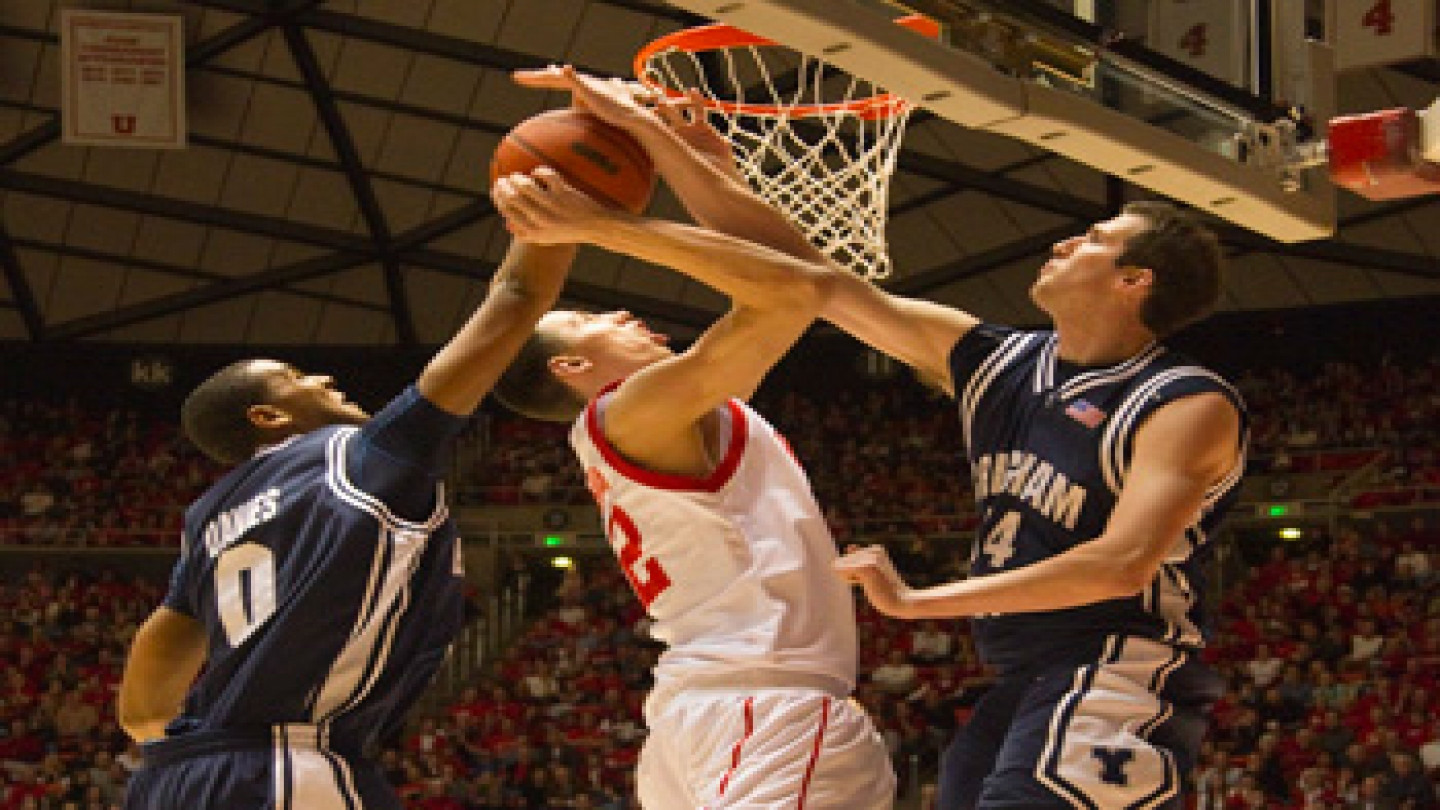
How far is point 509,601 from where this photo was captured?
2411 centimetres

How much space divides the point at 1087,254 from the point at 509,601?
66.8 ft

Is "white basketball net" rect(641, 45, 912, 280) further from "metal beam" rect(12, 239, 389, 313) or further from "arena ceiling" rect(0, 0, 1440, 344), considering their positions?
"metal beam" rect(12, 239, 389, 313)

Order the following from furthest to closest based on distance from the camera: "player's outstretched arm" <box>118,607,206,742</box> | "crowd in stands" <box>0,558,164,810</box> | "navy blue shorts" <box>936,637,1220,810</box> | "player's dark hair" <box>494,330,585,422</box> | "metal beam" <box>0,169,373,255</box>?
"metal beam" <box>0,169,373,255</box> → "crowd in stands" <box>0,558,164,810</box> → "player's dark hair" <box>494,330,585,422</box> → "player's outstretched arm" <box>118,607,206,742</box> → "navy blue shorts" <box>936,637,1220,810</box>

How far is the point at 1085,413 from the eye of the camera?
3.98 m

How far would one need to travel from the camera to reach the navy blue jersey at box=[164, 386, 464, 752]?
4.20m

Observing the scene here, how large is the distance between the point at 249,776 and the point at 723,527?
109cm

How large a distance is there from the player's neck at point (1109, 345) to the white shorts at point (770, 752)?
866 mm

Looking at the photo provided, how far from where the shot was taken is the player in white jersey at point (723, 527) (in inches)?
162

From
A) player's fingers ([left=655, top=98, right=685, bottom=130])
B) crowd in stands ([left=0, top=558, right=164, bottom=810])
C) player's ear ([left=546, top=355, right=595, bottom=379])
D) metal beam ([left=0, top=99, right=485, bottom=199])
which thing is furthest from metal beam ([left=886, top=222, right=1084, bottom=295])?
player's ear ([left=546, top=355, right=595, bottom=379])

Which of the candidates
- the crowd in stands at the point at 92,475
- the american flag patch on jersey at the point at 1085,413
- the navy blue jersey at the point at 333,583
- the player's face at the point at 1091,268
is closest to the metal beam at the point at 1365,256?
the crowd in stands at the point at 92,475

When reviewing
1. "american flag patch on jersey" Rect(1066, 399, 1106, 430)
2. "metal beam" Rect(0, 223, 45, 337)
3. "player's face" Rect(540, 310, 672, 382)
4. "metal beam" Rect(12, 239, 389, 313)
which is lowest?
"metal beam" Rect(0, 223, 45, 337)

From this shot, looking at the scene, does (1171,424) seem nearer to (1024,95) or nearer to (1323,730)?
(1024,95)

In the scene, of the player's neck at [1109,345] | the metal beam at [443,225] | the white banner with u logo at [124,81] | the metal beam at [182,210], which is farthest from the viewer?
the metal beam at [182,210]

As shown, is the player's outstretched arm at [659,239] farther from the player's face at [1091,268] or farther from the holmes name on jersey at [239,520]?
the holmes name on jersey at [239,520]
